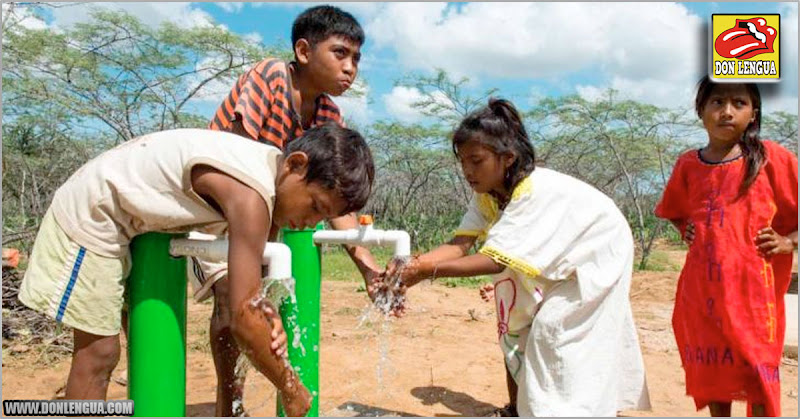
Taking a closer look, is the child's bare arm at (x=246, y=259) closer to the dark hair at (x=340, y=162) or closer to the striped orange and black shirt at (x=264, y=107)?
the dark hair at (x=340, y=162)

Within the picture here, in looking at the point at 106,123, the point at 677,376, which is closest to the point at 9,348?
the point at 677,376

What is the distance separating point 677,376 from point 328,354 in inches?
71.9

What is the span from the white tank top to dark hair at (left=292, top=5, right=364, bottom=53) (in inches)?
30.1

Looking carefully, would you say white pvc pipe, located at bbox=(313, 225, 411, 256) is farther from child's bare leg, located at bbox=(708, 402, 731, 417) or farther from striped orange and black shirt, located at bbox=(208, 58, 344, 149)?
child's bare leg, located at bbox=(708, 402, 731, 417)

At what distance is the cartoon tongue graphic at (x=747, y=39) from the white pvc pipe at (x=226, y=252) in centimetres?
178

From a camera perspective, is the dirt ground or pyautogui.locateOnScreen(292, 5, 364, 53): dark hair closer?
pyautogui.locateOnScreen(292, 5, 364, 53): dark hair

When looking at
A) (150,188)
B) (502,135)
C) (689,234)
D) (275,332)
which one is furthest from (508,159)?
(150,188)

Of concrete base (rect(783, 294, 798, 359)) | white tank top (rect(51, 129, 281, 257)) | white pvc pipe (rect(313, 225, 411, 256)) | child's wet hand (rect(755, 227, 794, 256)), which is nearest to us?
white tank top (rect(51, 129, 281, 257))

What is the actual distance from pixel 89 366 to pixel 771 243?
6.40ft

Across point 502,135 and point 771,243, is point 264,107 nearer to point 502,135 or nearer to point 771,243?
point 502,135

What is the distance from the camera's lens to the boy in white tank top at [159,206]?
1.54m

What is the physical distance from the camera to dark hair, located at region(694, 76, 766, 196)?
2145mm

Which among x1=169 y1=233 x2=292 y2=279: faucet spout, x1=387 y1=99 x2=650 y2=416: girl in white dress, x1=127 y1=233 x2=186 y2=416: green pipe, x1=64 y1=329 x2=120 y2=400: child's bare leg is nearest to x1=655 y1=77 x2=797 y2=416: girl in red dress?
x1=387 y1=99 x2=650 y2=416: girl in white dress

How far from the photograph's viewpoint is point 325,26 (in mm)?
2301
